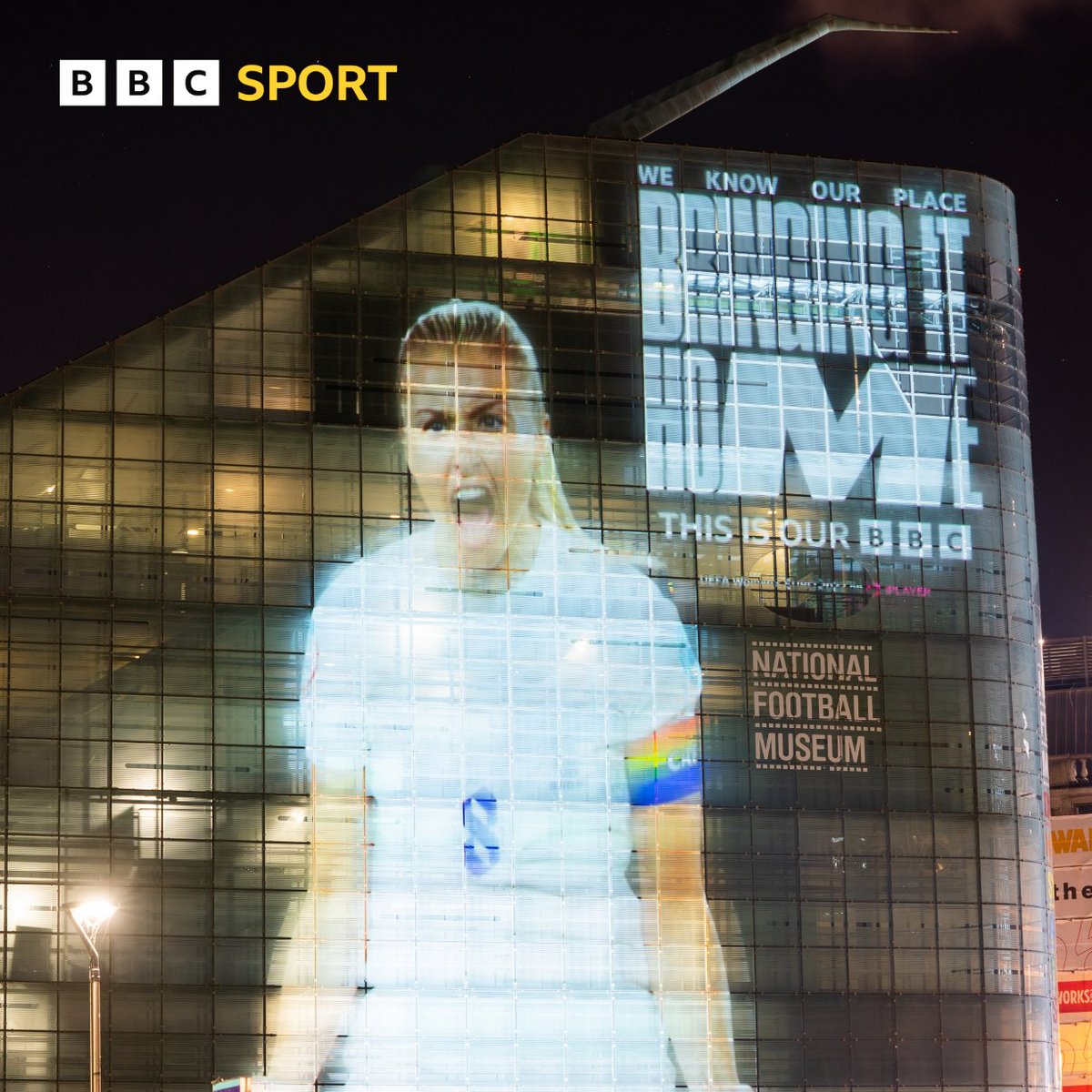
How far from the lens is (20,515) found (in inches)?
2813

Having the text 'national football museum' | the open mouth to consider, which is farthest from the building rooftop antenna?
the open mouth

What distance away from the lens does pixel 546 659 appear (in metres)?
73.9

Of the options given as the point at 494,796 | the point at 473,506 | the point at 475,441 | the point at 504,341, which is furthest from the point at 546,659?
the point at 504,341

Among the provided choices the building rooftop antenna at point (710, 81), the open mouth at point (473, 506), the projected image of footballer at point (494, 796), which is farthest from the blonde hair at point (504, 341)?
the building rooftop antenna at point (710, 81)

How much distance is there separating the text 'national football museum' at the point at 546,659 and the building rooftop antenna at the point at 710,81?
753cm

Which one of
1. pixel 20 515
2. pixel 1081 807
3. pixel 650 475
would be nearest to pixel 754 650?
pixel 650 475

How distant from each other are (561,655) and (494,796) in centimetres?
518

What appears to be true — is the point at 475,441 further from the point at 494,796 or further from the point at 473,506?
the point at 494,796

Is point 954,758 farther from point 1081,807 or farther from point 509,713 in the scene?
point 1081,807

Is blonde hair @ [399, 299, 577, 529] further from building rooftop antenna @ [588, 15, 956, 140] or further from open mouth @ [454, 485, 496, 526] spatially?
building rooftop antenna @ [588, 15, 956, 140]

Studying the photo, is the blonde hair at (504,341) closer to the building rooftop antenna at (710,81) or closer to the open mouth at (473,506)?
the open mouth at (473,506)

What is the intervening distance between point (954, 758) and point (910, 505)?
8882 millimetres

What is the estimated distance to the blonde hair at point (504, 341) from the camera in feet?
246

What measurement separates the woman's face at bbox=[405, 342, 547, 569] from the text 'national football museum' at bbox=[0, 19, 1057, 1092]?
0.46ft
